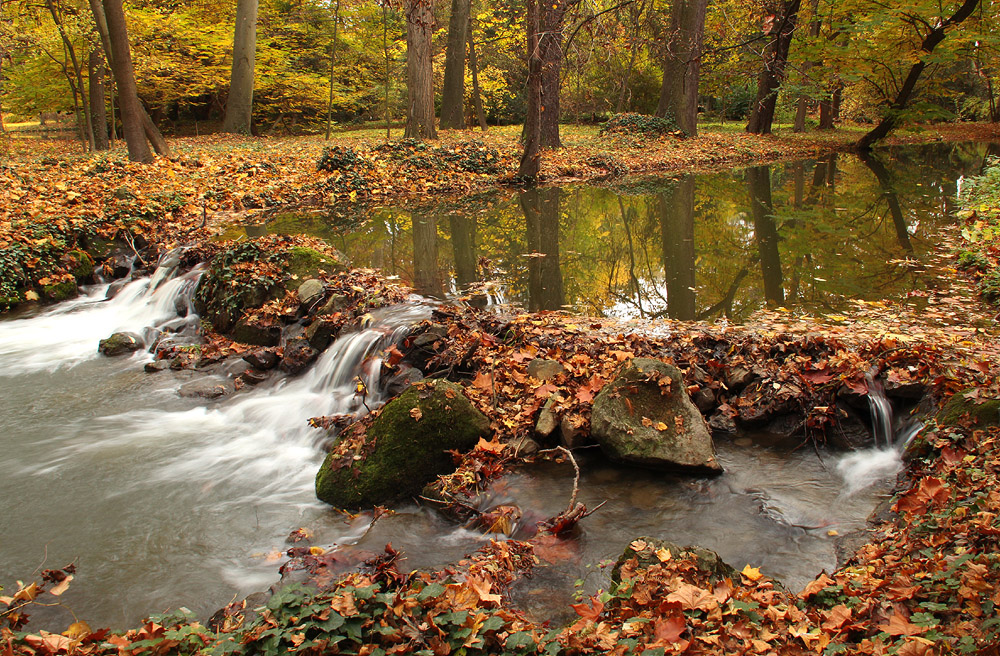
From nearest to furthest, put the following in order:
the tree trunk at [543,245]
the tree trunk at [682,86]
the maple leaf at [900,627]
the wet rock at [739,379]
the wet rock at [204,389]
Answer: the maple leaf at [900,627], the wet rock at [739,379], the wet rock at [204,389], the tree trunk at [543,245], the tree trunk at [682,86]

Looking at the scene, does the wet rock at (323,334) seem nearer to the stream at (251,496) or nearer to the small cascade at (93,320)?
the stream at (251,496)

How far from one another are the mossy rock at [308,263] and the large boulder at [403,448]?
449 cm

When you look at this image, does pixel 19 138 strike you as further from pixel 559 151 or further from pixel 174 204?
pixel 559 151

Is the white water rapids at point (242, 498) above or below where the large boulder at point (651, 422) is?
below

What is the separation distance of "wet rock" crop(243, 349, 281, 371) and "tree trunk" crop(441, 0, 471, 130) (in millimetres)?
20683

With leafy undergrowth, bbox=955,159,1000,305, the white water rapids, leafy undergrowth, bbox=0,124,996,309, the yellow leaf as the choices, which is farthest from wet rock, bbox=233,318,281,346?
leafy undergrowth, bbox=955,159,1000,305

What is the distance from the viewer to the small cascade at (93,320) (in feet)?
27.9

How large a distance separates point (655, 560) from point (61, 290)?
1090 cm

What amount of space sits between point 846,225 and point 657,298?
6.28m

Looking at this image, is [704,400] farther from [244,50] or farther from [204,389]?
[244,50]

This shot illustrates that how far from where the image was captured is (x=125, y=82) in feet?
47.4

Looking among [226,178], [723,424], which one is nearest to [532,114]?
[226,178]

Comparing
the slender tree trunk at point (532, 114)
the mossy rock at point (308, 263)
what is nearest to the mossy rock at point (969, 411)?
the mossy rock at point (308, 263)

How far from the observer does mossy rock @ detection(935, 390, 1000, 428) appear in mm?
4223
